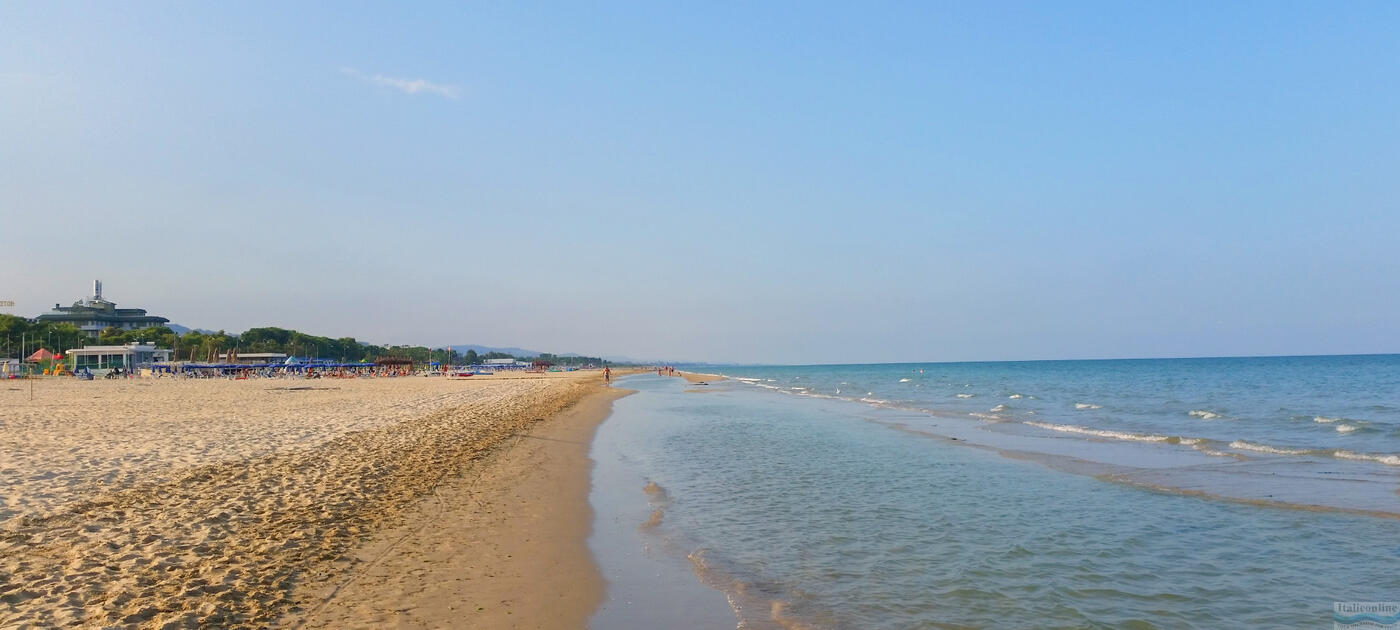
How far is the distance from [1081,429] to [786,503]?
1703cm

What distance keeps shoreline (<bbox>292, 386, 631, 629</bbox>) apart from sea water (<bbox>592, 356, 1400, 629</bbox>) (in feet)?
1.43

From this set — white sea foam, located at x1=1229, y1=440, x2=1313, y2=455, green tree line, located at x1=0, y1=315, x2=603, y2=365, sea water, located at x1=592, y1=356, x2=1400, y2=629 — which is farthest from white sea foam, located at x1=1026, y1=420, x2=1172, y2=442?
green tree line, located at x1=0, y1=315, x2=603, y2=365

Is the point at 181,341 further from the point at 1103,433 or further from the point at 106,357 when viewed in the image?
the point at 1103,433

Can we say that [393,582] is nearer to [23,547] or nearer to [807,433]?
[23,547]

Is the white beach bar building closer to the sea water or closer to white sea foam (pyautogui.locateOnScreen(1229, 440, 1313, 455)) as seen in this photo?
the sea water

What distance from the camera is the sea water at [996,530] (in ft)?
22.0

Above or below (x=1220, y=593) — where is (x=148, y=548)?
above

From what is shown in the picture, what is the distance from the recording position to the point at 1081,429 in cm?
2433

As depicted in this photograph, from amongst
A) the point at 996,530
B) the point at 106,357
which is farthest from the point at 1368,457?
the point at 106,357

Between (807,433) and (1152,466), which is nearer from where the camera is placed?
(1152,466)

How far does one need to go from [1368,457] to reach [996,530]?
13.2 meters

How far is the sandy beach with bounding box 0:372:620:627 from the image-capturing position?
5883mm

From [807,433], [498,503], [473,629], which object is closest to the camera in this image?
[473,629]

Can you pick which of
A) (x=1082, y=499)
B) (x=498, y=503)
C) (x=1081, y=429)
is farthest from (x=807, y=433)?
(x=498, y=503)
